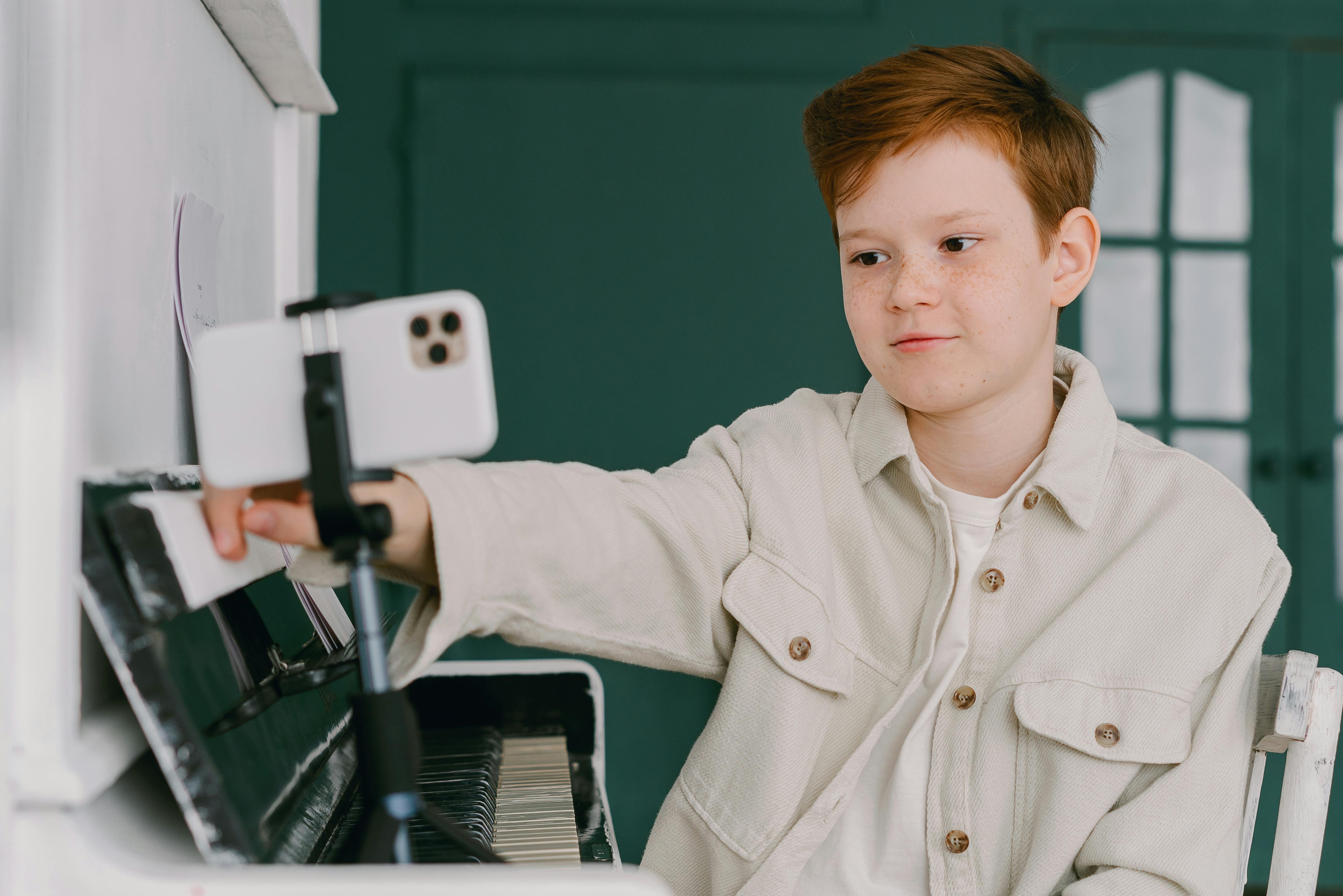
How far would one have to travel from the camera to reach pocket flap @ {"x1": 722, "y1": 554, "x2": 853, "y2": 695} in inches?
37.9

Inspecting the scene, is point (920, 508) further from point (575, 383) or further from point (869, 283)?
point (575, 383)

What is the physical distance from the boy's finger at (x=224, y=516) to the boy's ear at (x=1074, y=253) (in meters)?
0.79

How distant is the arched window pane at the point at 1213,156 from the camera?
2658mm

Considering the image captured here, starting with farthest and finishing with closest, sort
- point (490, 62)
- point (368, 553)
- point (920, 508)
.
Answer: point (490, 62)
point (920, 508)
point (368, 553)

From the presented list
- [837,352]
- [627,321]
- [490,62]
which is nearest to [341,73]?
[490,62]

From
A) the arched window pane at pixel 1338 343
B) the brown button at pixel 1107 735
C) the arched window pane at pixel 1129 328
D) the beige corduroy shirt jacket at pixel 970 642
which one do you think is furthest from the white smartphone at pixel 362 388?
the arched window pane at pixel 1338 343

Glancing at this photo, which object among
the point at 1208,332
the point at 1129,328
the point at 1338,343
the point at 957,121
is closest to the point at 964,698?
the point at 957,121

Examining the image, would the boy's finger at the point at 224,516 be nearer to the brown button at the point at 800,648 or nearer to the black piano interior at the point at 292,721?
the black piano interior at the point at 292,721

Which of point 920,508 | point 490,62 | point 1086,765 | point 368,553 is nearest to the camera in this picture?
point 368,553

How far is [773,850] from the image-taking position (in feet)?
3.19

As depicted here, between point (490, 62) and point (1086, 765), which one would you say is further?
point (490, 62)

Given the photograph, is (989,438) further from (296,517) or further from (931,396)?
(296,517)

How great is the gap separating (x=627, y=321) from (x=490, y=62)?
2.32 ft

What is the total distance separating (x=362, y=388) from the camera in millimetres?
562
